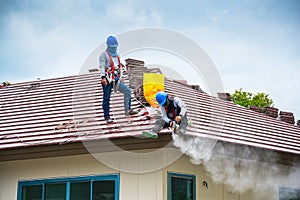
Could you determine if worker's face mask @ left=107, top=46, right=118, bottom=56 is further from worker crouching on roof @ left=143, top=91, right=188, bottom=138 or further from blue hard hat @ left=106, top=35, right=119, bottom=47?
worker crouching on roof @ left=143, top=91, right=188, bottom=138

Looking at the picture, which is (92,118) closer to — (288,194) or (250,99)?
(288,194)

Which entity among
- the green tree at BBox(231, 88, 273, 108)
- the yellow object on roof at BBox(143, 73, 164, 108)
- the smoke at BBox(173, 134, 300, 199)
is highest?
the green tree at BBox(231, 88, 273, 108)

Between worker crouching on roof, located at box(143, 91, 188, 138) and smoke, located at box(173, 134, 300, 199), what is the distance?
0.64ft

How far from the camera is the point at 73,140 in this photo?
920cm

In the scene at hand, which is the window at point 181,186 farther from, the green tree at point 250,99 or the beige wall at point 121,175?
the green tree at point 250,99

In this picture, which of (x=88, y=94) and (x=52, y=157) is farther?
(x=88, y=94)

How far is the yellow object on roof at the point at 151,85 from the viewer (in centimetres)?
1090

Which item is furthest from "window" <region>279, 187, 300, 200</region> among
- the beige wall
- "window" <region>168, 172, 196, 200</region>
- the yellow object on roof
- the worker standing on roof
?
the worker standing on roof

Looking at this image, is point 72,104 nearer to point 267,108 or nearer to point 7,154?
point 7,154

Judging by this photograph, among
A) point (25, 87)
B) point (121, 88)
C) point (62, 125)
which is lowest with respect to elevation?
point (62, 125)

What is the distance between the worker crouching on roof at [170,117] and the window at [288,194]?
3234 mm

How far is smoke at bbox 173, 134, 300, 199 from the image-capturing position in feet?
31.6

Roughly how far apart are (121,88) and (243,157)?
8.31 ft

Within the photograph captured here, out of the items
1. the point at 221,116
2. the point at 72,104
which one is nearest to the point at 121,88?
the point at 72,104
